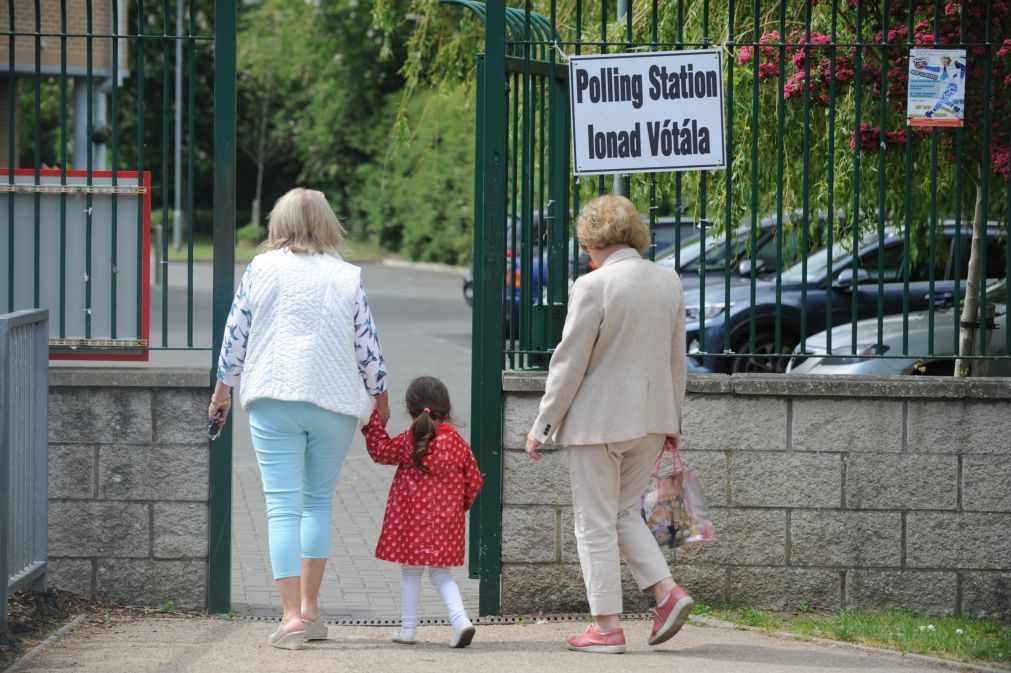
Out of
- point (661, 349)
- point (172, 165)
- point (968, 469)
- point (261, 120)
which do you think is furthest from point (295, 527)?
point (261, 120)

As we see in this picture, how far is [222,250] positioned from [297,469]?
1141 millimetres

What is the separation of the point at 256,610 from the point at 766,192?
4415 mm

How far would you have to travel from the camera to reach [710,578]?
609 cm

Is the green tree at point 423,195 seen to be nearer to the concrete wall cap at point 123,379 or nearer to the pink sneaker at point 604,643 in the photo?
the concrete wall cap at point 123,379

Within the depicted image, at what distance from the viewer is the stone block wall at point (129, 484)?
5.93 meters

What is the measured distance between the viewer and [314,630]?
540 centimetres

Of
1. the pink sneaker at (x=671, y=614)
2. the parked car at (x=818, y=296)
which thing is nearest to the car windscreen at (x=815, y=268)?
the parked car at (x=818, y=296)

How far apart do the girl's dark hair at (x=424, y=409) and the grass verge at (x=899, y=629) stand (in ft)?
5.05

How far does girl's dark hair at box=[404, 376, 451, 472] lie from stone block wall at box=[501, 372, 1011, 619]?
0.72 metres

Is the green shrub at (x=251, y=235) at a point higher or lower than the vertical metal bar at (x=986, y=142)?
higher

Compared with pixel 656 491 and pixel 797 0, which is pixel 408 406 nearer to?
pixel 656 491

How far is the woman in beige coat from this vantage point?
16.8ft

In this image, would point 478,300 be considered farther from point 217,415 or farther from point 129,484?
point 129,484

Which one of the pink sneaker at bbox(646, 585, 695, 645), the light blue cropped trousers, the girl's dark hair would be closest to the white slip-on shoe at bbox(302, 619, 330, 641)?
the light blue cropped trousers
